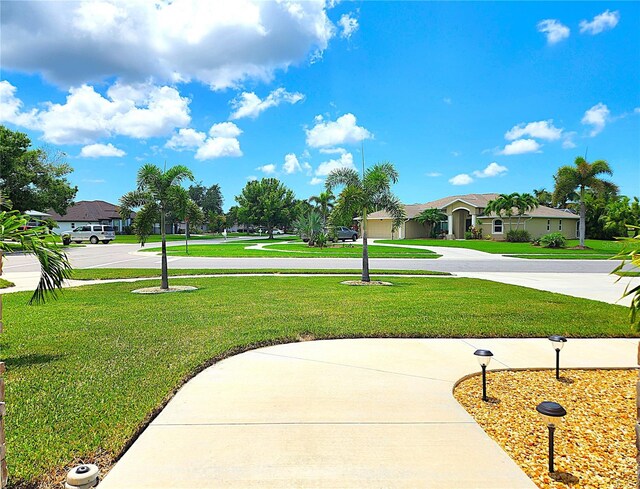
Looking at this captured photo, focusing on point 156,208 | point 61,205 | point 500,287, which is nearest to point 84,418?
point 156,208

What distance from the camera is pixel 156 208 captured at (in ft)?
38.5

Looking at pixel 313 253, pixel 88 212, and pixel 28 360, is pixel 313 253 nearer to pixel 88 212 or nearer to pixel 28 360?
pixel 28 360

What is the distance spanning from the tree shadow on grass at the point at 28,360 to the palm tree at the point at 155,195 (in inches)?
239

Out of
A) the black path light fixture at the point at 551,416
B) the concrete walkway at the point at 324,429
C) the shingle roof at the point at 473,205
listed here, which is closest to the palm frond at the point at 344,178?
the concrete walkway at the point at 324,429

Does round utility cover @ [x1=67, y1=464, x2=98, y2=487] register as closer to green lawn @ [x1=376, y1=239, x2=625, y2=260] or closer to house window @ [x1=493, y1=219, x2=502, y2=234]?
green lawn @ [x1=376, y1=239, x2=625, y2=260]

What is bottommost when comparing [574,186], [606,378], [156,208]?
[606,378]

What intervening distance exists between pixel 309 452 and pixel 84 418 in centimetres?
199

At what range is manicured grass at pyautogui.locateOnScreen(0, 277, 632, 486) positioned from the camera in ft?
11.3

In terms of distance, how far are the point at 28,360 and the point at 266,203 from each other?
58.0m

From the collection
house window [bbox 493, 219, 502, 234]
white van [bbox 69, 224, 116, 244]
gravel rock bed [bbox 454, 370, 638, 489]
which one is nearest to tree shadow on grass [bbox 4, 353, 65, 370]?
gravel rock bed [bbox 454, 370, 638, 489]

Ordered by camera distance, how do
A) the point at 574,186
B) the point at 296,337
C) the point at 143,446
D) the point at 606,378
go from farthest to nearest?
1. the point at 574,186
2. the point at 296,337
3. the point at 606,378
4. the point at 143,446

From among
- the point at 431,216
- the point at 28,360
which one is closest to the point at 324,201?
the point at 431,216

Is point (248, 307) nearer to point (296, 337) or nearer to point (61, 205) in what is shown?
point (296, 337)

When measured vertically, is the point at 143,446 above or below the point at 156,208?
below
